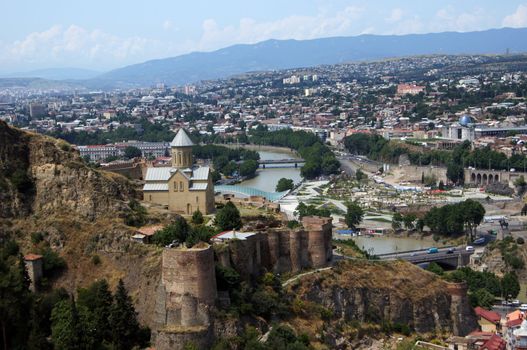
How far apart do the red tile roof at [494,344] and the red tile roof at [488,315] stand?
105 inches

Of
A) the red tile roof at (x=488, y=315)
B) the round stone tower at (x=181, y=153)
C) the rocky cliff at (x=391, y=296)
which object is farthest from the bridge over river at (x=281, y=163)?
the rocky cliff at (x=391, y=296)

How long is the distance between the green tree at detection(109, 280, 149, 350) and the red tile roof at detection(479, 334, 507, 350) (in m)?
8.16

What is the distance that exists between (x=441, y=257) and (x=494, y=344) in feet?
41.3

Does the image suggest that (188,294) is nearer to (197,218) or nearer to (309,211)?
(197,218)

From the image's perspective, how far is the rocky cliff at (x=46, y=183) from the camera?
20953 mm

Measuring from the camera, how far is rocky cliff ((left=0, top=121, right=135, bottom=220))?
21.0m

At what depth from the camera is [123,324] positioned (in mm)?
17578

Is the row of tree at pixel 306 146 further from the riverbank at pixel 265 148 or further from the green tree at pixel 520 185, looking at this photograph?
the green tree at pixel 520 185

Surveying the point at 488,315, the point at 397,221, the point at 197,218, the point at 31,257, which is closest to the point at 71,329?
the point at 31,257

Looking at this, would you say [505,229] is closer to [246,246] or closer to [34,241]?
[246,246]

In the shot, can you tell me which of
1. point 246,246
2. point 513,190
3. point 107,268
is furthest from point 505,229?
point 107,268

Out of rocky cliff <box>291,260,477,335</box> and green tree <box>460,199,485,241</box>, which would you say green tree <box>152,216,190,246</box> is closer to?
rocky cliff <box>291,260,477,335</box>

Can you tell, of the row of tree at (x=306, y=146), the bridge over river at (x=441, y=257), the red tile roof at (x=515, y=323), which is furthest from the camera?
the row of tree at (x=306, y=146)

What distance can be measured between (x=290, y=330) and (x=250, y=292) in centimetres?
122
